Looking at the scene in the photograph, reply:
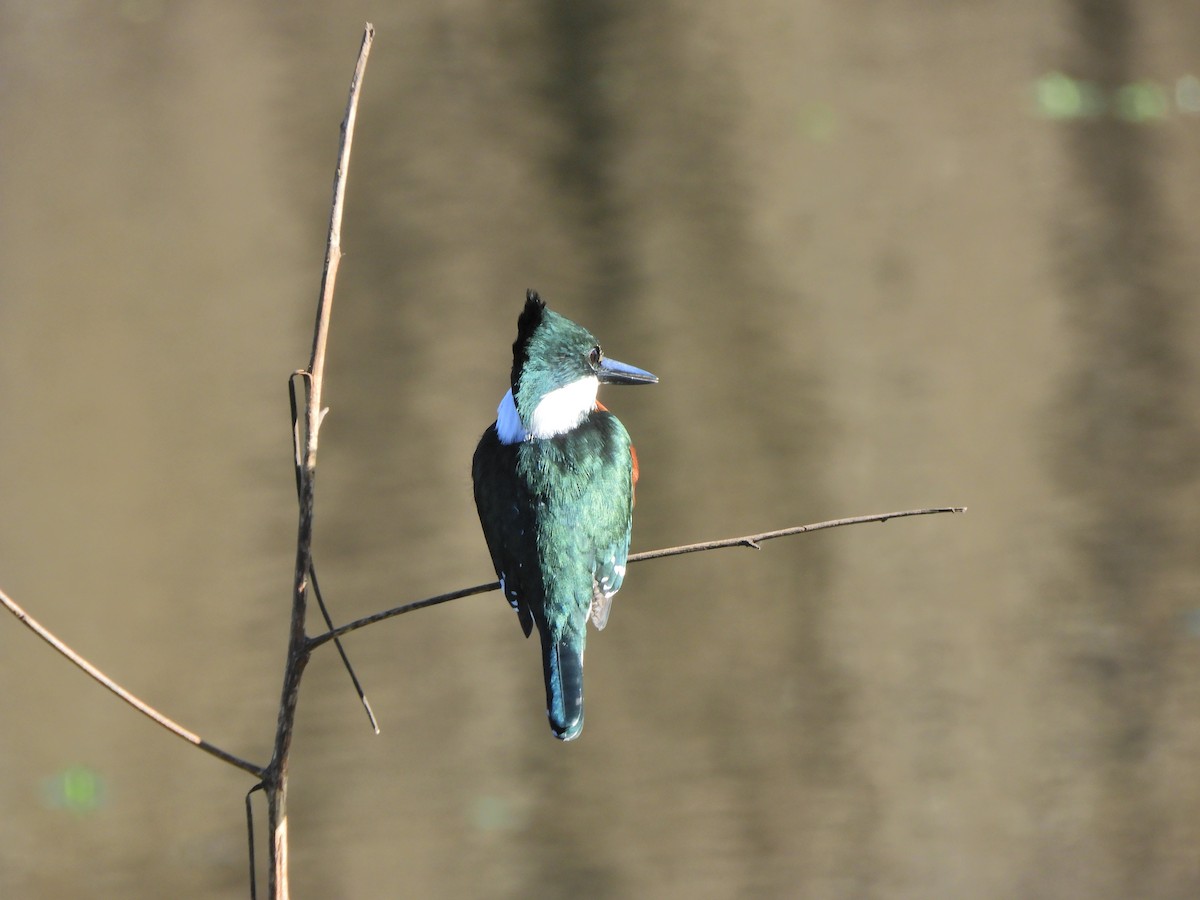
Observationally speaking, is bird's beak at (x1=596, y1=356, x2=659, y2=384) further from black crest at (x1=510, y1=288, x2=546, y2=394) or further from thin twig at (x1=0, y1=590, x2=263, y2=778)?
thin twig at (x1=0, y1=590, x2=263, y2=778)

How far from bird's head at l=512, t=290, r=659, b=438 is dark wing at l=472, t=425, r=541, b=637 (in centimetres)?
9

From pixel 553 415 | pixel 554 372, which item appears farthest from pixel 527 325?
pixel 553 415

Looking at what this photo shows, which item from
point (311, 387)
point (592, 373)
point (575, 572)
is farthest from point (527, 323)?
point (311, 387)

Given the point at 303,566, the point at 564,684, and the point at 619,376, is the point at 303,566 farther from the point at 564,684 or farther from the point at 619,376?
the point at 619,376

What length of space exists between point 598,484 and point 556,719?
48 centimetres

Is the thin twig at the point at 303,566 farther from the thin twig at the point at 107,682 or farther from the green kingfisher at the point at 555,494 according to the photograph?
the green kingfisher at the point at 555,494

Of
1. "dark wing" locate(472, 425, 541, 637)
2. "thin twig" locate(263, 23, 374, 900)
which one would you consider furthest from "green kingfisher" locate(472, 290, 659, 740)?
"thin twig" locate(263, 23, 374, 900)

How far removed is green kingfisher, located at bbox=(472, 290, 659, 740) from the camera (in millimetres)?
1970

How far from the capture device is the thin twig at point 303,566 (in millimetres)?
1153

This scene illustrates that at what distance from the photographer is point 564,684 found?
184 centimetres

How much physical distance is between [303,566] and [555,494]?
0.85 m

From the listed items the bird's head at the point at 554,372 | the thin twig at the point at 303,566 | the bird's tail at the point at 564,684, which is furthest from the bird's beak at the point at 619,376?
the thin twig at the point at 303,566

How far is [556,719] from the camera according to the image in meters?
1.76

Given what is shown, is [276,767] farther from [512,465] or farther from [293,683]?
[512,465]
